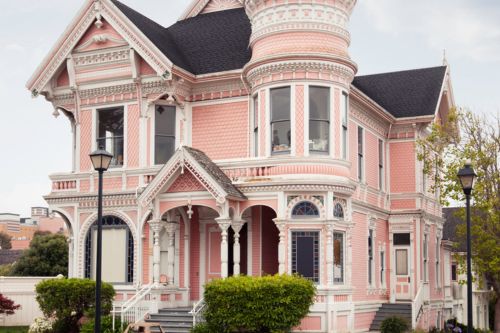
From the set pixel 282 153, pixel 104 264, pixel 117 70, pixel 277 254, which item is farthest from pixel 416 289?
pixel 117 70

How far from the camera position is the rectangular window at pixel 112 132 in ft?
94.9

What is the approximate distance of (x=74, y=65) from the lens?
29172 millimetres

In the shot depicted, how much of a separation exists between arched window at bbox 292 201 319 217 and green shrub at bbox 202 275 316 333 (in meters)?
2.84

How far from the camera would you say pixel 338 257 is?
25.3 metres

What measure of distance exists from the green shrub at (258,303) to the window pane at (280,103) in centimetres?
567

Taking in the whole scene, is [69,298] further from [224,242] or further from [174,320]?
[224,242]

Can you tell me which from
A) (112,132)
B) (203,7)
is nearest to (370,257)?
(112,132)

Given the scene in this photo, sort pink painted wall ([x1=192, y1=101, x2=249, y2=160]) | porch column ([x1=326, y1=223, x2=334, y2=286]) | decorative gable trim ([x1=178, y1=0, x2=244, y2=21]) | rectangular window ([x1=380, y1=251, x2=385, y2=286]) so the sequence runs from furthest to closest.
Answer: decorative gable trim ([x1=178, y1=0, x2=244, y2=21]) → rectangular window ([x1=380, y1=251, x2=385, y2=286]) → pink painted wall ([x1=192, y1=101, x2=249, y2=160]) → porch column ([x1=326, y1=223, x2=334, y2=286])

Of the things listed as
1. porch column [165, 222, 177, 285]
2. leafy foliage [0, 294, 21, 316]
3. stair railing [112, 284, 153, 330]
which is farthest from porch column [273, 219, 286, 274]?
leafy foliage [0, 294, 21, 316]

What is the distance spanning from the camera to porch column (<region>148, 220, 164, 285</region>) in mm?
25859

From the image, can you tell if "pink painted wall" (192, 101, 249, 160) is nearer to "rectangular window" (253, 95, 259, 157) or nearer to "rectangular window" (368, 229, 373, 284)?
"rectangular window" (253, 95, 259, 157)

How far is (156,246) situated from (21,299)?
12.9 meters

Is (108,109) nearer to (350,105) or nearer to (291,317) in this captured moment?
(350,105)

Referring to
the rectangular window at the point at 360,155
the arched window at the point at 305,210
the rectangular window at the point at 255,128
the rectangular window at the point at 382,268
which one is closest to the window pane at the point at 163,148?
the rectangular window at the point at 255,128
